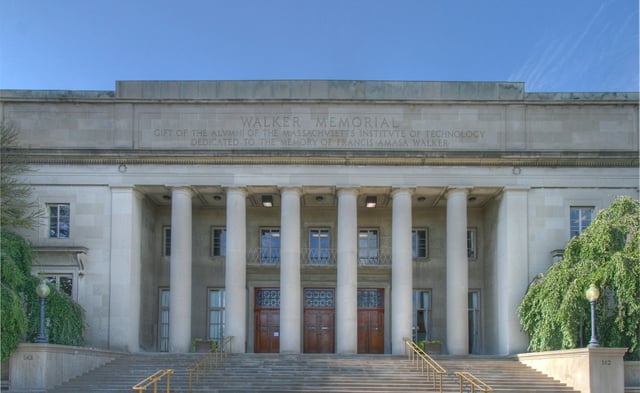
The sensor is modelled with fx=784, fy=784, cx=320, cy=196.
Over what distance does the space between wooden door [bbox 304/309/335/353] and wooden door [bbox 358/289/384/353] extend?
1.33m

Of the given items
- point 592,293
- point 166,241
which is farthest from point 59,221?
point 592,293

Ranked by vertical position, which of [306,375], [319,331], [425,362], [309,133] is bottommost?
[306,375]

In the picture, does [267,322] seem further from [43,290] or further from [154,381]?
[154,381]


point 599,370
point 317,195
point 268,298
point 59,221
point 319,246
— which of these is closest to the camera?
point 599,370

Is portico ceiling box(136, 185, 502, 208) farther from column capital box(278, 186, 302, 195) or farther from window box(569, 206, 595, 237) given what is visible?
window box(569, 206, 595, 237)

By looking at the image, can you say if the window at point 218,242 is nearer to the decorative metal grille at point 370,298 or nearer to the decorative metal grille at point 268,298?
the decorative metal grille at point 268,298

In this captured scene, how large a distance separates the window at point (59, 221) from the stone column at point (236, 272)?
6.53 metres

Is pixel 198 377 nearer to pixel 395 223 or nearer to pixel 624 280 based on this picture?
pixel 395 223

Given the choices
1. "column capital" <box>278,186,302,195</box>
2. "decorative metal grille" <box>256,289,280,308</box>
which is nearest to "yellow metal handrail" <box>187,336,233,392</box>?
"decorative metal grille" <box>256,289,280,308</box>

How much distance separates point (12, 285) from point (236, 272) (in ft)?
28.3

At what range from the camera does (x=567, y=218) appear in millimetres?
31625

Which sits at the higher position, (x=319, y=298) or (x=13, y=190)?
(x=13, y=190)

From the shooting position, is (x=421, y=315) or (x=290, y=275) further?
(x=421, y=315)

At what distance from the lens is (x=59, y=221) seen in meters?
31.7
